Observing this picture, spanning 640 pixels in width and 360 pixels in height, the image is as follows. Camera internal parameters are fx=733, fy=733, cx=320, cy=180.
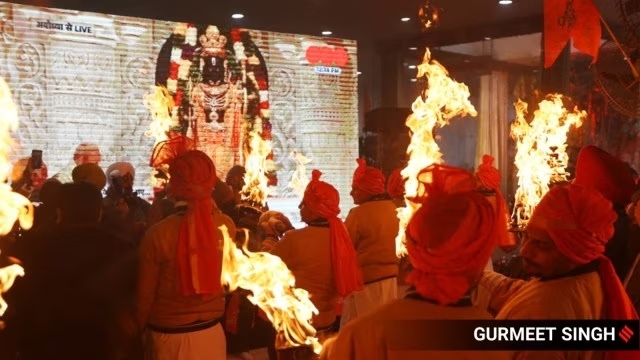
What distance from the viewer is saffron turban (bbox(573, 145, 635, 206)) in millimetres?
3543

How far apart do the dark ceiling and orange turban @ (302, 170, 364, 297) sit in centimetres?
454

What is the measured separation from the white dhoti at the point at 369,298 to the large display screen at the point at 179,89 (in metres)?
3.39

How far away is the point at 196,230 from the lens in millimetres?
3629

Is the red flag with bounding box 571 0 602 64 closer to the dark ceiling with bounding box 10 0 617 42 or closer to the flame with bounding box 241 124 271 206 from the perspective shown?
the flame with bounding box 241 124 271 206

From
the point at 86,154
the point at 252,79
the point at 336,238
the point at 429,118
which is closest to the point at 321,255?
the point at 336,238

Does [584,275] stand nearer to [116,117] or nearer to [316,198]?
[316,198]

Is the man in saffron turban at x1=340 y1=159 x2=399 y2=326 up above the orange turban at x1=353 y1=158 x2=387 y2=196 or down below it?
below

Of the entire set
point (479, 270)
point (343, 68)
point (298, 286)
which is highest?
point (343, 68)

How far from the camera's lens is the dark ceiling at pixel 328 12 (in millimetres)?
8562

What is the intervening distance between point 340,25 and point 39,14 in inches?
173

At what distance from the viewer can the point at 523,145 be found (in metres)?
8.59

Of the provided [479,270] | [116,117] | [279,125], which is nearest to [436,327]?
[479,270]

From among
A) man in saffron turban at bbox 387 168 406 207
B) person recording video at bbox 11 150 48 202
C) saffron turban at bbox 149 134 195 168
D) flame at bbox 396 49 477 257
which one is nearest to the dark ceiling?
person recording video at bbox 11 150 48 202

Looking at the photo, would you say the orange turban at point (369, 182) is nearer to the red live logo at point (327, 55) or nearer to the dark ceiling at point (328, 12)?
the dark ceiling at point (328, 12)
